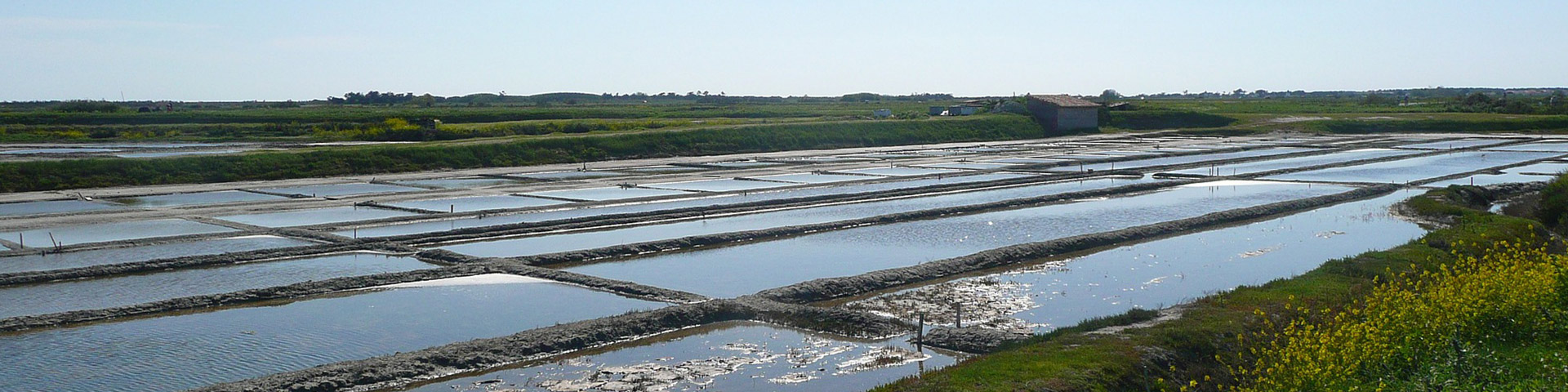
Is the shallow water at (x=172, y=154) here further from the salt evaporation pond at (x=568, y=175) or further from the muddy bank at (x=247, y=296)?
the muddy bank at (x=247, y=296)

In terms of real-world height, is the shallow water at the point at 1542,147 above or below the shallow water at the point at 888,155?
Result: below

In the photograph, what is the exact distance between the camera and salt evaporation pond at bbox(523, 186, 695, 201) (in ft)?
81.1

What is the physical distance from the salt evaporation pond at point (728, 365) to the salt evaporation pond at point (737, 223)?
608cm

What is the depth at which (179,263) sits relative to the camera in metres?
15.0

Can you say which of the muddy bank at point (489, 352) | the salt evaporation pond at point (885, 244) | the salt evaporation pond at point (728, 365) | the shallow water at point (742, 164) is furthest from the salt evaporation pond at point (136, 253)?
the shallow water at point (742, 164)

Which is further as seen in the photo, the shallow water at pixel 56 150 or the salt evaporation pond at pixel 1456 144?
the salt evaporation pond at pixel 1456 144

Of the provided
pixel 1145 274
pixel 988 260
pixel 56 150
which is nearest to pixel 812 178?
pixel 988 260

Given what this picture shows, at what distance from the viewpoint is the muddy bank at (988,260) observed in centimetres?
1311

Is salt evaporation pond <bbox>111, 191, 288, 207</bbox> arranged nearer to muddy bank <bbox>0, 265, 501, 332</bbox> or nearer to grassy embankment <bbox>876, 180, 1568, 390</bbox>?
muddy bank <bbox>0, 265, 501, 332</bbox>

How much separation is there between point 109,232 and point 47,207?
5.13 m

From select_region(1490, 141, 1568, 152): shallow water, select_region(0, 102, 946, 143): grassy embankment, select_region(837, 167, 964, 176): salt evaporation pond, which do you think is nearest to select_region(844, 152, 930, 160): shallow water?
select_region(837, 167, 964, 176): salt evaporation pond

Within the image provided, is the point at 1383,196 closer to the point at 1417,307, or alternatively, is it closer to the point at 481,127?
the point at 1417,307

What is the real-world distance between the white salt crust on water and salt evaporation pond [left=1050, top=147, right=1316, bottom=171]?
73.7 ft

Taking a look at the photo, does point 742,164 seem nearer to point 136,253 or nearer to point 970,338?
point 136,253
